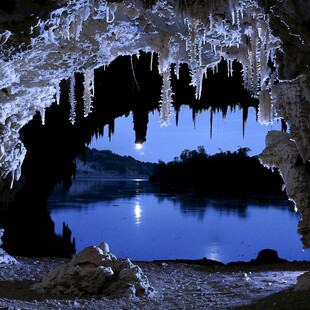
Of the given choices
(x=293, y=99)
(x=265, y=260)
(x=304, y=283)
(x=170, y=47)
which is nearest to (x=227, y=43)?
(x=170, y=47)

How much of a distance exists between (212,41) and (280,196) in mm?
→ 40378

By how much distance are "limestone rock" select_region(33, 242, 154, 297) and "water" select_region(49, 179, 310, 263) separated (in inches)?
409

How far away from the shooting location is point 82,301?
15.3 ft

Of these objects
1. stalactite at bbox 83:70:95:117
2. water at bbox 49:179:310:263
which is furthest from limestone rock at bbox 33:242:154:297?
water at bbox 49:179:310:263

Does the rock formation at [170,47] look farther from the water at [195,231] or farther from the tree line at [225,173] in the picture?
the tree line at [225,173]

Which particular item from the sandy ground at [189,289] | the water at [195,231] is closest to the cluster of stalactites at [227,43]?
the sandy ground at [189,289]

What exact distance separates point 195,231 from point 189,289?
1852cm

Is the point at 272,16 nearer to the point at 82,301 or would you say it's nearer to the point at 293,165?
the point at 293,165

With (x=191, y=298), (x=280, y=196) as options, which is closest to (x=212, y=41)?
(x=191, y=298)

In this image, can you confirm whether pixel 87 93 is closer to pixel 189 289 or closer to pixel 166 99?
pixel 166 99

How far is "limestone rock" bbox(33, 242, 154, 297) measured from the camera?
4988mm

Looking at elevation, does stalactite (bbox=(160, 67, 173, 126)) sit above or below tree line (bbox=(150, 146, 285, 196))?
above

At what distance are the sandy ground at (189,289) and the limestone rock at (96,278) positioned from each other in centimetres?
17

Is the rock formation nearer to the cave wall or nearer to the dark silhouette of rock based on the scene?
the cave wall
